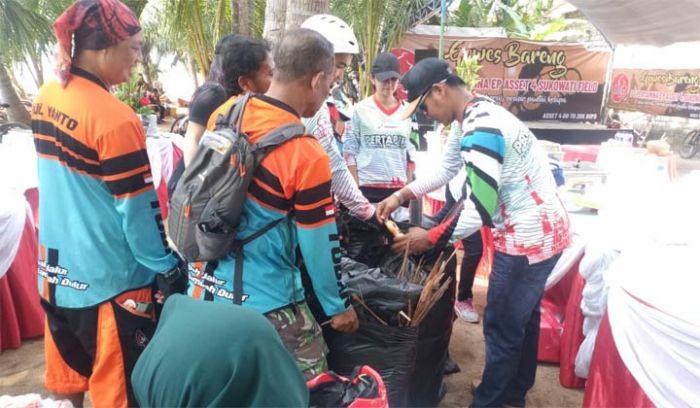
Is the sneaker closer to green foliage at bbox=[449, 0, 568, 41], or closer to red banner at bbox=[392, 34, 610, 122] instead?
red banner at bbox=[392, 34, 610, 122]

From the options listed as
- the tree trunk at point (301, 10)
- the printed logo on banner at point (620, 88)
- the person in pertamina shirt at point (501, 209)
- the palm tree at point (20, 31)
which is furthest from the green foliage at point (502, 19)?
the person in pertamina shirt at point (501, 209)

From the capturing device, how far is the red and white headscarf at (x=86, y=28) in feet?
5.35

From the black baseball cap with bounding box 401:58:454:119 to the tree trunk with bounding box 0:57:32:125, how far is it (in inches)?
332

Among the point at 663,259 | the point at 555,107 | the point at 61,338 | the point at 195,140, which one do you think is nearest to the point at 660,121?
the point at 555,107

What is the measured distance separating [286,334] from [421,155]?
3.87 metres

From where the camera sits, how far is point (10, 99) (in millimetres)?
8414

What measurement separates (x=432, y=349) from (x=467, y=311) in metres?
1.53

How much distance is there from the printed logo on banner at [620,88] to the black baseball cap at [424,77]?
1150 cm

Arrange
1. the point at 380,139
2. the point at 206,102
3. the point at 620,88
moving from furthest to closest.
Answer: the point at 620,88, the point at 380,139, the point at 206,102

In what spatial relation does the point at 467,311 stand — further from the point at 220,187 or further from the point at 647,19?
the point at 647,19

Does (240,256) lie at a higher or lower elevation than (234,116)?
lower

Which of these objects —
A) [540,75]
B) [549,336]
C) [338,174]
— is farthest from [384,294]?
Result: [540,75]

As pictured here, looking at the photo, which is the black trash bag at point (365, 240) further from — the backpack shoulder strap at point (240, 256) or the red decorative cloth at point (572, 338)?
the red decorative cloth at point (572, 338)

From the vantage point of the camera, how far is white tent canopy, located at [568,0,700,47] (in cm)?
618
